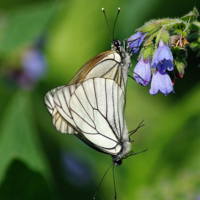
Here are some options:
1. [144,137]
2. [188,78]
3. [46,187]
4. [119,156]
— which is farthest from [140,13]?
[46,187]

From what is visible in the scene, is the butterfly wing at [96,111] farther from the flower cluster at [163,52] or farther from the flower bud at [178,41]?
the flower bud at [178,41]

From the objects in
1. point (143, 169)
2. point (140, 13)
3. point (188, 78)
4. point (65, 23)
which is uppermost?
point (65, 23)

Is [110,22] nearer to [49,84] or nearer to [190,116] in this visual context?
[49,84]

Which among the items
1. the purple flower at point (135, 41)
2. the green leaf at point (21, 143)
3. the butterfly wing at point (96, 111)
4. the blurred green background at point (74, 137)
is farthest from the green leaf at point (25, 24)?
the purple flower at point (135, 41)

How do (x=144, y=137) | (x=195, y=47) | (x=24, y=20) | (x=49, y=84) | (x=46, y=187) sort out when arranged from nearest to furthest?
1. (x=195, y=47)
2. (x=46, y=187)
3. (x=24, y=20)
4. (x=144, y=137)
5. (x=49, y=84)

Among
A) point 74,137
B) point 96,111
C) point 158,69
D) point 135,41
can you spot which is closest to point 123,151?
point 96,111

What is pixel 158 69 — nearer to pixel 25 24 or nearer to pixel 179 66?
pixel 179 66

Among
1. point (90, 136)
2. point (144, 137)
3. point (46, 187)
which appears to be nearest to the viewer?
point (46, 187)
